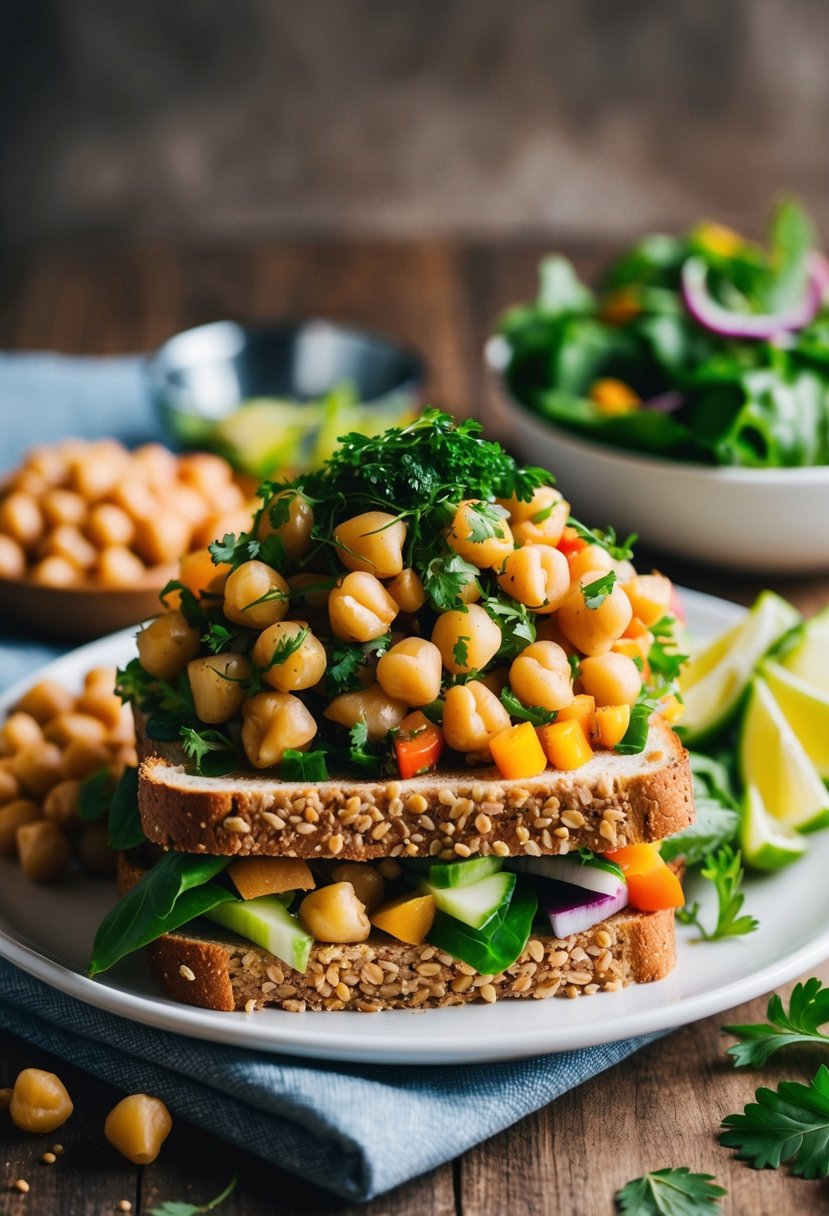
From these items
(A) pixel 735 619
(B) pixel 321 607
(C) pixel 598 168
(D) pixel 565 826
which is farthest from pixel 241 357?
(C) pixel 598 168

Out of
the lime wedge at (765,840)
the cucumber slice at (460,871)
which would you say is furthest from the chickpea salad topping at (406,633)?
the lime wedge at (765,840)

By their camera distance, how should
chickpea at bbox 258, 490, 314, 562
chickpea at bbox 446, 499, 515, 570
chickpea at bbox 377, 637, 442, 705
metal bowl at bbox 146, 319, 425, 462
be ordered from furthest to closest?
metal bowl at bbox 146, 319, 425, 462 → chickpea at bbox 258, 490, 314, 562 → chickpea at bbox 446, 499, 515, 570 → chickpea at bbox 377, 637, 442, 705

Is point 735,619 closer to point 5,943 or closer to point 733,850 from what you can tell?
point 733,850

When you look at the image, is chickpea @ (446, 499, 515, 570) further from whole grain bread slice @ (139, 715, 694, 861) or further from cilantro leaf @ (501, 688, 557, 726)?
whole grain bread slice @ (139, 715, 694, 861)

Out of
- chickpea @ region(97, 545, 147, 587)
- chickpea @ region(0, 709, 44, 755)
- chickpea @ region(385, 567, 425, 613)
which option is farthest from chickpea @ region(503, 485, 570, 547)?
chickpea @ region(97, 545, 147, 587)

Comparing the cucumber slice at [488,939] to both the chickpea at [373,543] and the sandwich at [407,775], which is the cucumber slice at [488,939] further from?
the chickpea at [373,543]

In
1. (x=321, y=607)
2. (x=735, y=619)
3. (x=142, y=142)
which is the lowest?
(x=142, y=142)
